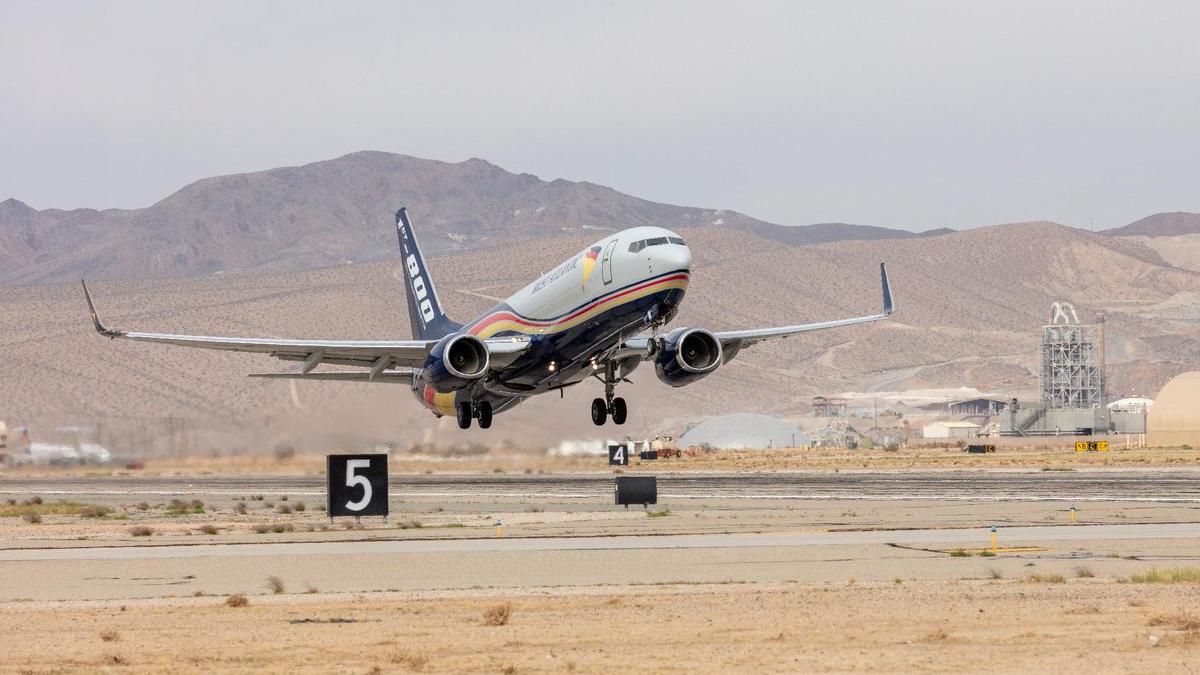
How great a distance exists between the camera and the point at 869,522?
55312 millimetres

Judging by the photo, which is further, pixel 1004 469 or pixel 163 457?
pixel 1004 469

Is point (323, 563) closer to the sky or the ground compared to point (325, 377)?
closer to the ground

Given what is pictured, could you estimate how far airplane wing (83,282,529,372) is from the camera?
175 feet

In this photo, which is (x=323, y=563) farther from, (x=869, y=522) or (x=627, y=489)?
(x=627, y=489)

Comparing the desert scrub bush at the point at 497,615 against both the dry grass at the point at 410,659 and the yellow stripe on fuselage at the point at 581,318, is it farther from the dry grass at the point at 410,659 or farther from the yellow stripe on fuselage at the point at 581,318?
the yellow stripe on fuselage at the point at 581,318

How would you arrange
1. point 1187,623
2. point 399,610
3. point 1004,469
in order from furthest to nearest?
point 1004,469 → point 399,610 → point 1187,623

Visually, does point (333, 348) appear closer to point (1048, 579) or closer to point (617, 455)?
point (1048, 579)

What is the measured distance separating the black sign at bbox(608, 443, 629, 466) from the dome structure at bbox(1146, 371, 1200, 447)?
2882 inches

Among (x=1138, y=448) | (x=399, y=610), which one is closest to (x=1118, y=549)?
(x=399, y=610)

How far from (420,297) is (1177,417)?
371ft

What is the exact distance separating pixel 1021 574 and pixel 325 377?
35633mm

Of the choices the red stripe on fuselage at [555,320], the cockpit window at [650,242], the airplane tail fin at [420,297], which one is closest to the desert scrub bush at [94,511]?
the airplane tail fin at [420,297]

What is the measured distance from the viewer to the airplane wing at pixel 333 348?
175 ft

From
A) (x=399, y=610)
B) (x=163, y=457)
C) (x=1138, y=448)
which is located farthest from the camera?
(x=1138, y=448)
